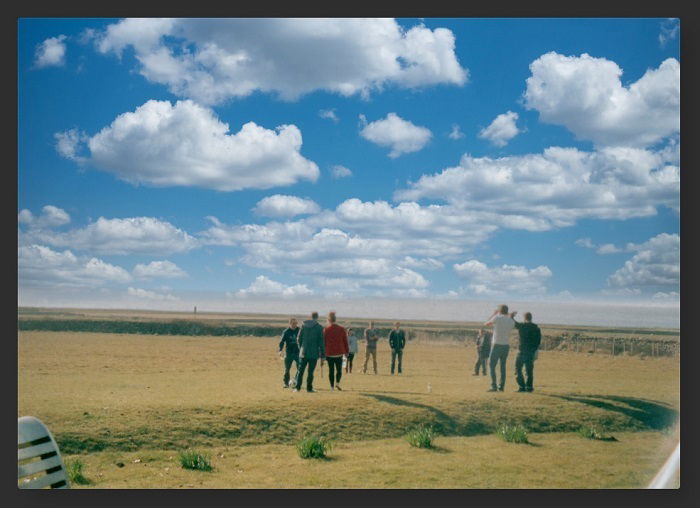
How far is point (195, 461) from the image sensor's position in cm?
1345

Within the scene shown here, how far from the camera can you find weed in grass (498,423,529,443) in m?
14.8

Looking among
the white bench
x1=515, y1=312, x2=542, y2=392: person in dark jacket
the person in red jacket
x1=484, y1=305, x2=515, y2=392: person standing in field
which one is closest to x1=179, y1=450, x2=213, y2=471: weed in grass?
the white bench

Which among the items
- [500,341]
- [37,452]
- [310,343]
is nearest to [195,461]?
[37,452]

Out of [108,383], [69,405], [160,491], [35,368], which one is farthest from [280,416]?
Answer: [35,368]

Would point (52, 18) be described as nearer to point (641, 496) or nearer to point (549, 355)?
point (641, 496)

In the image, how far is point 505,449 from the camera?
1448 cm

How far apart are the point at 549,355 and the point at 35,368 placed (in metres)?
24.1

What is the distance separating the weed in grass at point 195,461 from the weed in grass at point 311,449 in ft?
5.99

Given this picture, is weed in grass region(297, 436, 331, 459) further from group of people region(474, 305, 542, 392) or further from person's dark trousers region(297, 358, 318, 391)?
group of people region(474, 305, 542, 392)

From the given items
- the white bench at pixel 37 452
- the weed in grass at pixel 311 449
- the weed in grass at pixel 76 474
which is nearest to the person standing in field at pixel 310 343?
the weed in grass at pixel 311 449

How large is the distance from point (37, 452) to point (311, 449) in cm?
566

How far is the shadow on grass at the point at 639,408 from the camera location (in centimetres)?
1527

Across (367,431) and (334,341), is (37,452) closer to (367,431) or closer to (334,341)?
(367,431)

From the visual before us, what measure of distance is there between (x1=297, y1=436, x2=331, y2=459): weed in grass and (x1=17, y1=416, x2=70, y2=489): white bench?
5.05m
